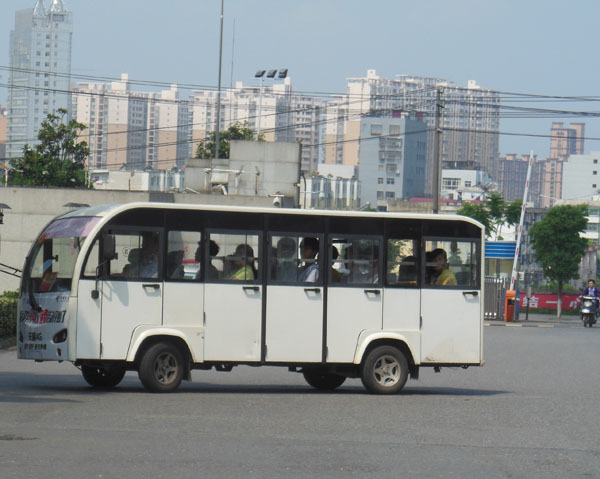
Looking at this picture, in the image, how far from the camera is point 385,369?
1580 centimetres

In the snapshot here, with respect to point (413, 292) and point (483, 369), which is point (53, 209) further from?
point (413, 292)

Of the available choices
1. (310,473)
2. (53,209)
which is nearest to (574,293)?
(53,209)

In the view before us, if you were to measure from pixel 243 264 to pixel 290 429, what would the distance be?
424 centimetres

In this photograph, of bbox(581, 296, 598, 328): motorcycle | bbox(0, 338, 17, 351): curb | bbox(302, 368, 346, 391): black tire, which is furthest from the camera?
bbox(581, 296, 598, 328): motorcycle

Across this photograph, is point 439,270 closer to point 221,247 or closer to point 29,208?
point 221,247

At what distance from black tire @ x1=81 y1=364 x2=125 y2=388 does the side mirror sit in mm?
1780

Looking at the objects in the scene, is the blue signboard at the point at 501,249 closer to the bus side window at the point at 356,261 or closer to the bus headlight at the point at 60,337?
the bus side window at the point at 356,261

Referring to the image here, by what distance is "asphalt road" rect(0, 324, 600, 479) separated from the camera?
29.9 ft

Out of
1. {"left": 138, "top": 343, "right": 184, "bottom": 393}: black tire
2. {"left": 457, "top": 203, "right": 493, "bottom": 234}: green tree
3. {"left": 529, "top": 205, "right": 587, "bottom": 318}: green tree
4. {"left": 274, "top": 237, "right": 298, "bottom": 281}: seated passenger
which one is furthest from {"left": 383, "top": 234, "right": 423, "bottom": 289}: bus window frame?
{"left": 457, "top": 203, "right": 493, "bottom": 234}: green tree

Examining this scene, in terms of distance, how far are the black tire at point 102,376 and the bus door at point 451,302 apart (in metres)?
4.09

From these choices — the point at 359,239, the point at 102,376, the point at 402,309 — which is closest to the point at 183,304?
the point at 102,376

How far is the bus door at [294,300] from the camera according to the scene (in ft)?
50.4

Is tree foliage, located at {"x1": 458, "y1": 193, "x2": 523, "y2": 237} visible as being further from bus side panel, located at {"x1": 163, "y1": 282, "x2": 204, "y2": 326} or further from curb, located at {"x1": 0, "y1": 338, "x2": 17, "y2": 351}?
bus side panel, located at {"x1": 163, "y1": 282, "x2": 204, "y2": 326}

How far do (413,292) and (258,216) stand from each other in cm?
238
